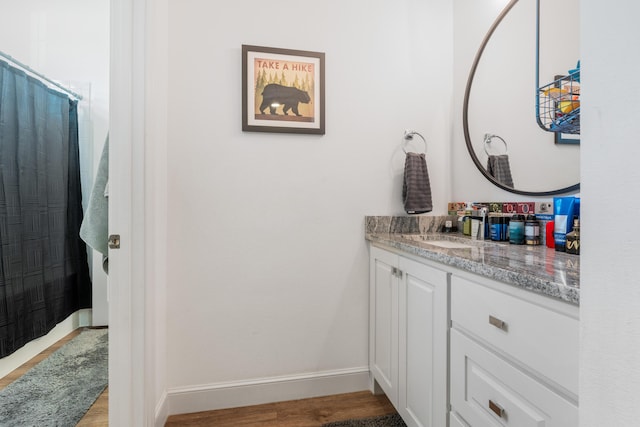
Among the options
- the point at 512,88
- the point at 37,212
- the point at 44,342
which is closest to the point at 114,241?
the point at 37,212

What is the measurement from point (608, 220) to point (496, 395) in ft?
2.23

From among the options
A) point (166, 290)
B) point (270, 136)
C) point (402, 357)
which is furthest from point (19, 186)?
point (402, 357)

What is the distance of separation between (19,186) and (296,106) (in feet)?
5.61

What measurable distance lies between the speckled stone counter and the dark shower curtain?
206cm

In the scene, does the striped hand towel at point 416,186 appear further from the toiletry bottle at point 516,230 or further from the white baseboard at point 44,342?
the white baseboard at point 44,342

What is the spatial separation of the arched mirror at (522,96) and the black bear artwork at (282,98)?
3.14 ft

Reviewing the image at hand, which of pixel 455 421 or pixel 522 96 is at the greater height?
pixel 522 96

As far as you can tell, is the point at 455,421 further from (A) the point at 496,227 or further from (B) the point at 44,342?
(B) the point at 44,342

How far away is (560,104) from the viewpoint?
1244 millimetres

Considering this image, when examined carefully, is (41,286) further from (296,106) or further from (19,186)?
(296,106)

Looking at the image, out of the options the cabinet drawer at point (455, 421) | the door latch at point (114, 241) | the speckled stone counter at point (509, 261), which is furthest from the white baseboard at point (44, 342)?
the cabinet drawer at point (455, 421)

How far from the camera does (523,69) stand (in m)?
1.54

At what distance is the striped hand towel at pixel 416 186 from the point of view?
5.95 feet

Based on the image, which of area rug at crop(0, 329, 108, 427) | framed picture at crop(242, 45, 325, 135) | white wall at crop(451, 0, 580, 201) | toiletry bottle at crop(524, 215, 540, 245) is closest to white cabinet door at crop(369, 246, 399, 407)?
toiletry bottle at crop(524, 215, 540, 245)
